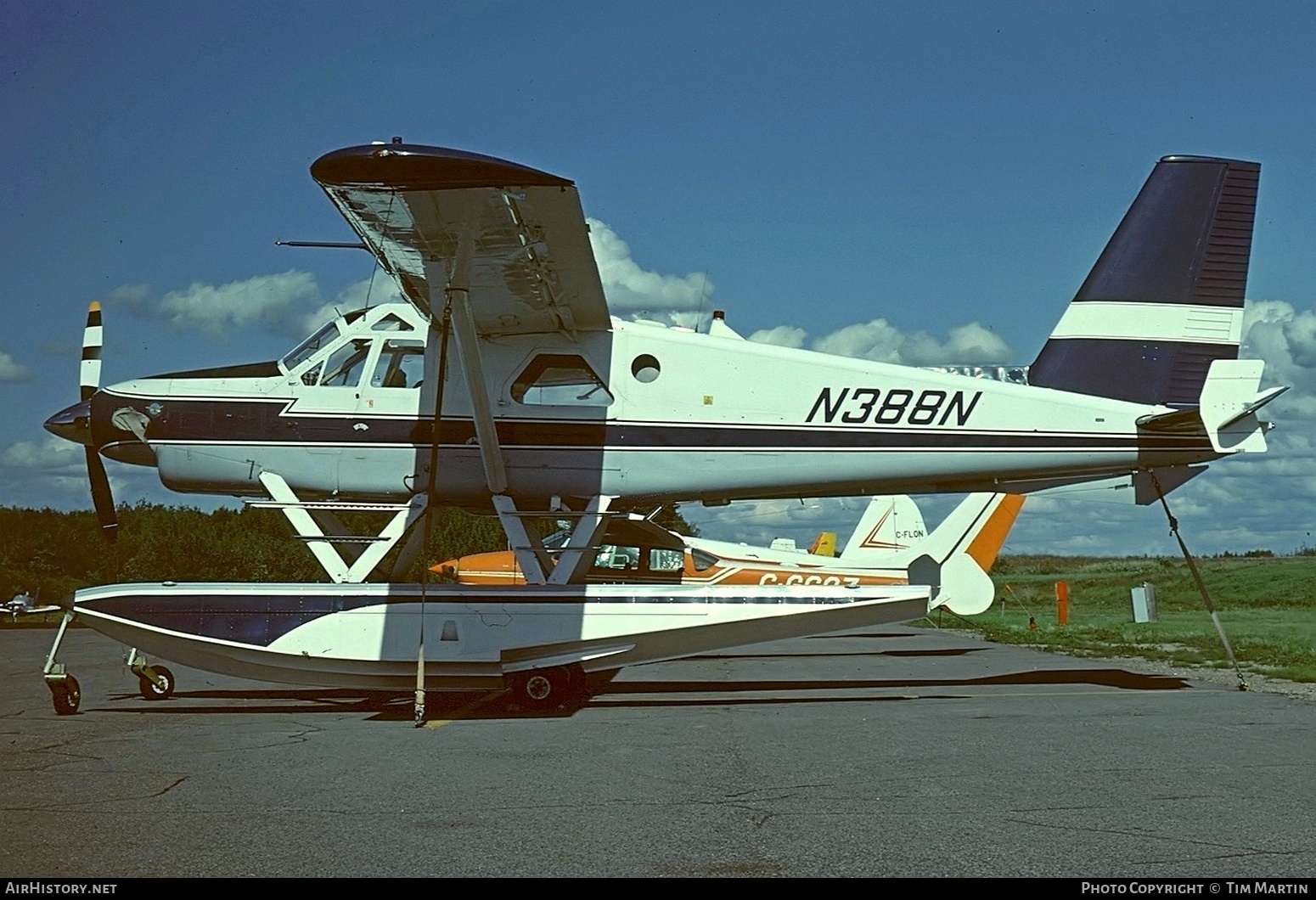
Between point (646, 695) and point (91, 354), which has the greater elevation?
point (91, 354)

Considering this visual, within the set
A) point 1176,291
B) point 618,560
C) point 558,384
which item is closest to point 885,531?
point 618,560

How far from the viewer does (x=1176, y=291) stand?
41.4ft

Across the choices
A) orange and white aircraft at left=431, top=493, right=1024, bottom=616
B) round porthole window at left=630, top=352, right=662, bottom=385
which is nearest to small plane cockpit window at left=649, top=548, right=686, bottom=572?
orange and white aircraft at left=431, top=493, right=1024, bottom=616

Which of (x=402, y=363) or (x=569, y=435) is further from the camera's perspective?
(x=402, y=363)

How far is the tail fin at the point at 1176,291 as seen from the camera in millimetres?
12523

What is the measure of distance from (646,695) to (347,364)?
4803 millimetres

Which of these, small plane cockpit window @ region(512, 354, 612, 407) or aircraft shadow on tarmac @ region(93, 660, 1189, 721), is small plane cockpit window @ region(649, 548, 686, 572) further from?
small plane cockpit window @ region(512, 354, 612, 407)

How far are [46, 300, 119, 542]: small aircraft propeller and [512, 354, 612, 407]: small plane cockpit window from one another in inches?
186

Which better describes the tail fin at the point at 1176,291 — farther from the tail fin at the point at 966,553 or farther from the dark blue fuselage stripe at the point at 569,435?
the tail fin at the point at 966,553

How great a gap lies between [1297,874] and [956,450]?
796 cm

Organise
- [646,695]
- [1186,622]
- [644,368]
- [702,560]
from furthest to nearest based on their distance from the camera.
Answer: [1186,622]
[702,560]
[646,695]
[644,368]

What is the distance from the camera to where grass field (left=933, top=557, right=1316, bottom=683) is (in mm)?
16266

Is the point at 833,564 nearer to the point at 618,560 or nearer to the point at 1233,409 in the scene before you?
the point at 618,560
